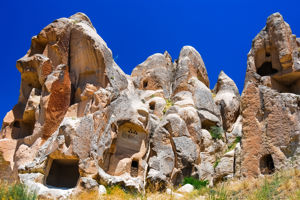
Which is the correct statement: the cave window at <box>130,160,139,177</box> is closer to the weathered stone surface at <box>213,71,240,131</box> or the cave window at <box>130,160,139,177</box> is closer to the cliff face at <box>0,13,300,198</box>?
the cliff face at <box>0,13,300,198</box>

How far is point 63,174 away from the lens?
52.7 feet

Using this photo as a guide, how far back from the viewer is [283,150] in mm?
12578

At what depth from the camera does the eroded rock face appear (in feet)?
41.7

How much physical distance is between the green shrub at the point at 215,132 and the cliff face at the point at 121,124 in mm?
78

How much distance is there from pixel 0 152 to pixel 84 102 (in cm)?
518

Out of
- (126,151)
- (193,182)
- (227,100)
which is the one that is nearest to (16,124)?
(126,151)

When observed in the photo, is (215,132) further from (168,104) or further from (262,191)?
(262,191)

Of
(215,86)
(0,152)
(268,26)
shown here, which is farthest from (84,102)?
(215,86)

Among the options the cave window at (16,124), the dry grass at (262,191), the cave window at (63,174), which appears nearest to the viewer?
the dry grass at (262,191)

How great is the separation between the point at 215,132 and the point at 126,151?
730 centimetres

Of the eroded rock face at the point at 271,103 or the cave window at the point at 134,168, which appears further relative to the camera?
the cave window at the point at 134,168

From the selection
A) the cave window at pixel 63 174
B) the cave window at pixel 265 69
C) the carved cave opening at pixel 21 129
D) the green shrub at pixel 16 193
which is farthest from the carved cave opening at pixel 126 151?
the green shrub at pixel 16 193

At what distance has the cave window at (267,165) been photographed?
12.7 meters

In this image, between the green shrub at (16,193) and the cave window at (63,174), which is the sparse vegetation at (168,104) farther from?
the green shrub at (16,193)
